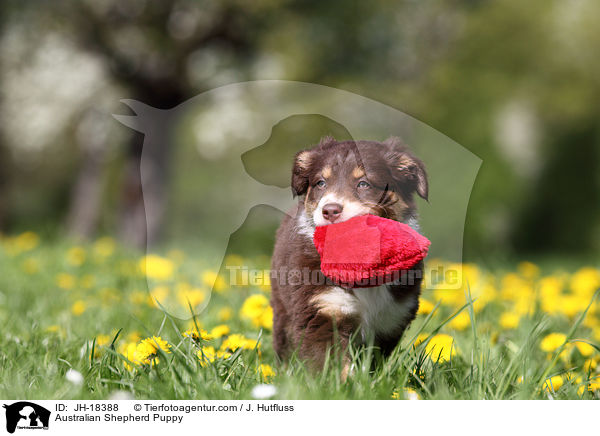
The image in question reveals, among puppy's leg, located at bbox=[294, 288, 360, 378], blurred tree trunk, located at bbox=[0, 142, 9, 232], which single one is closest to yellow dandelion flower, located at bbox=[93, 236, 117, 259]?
puppy's leg, located at bbox=[294, 288, 360, 378]

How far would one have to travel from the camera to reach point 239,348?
7.21 feet

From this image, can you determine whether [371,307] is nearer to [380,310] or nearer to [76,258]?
[380,310]

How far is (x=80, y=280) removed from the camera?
4.66m

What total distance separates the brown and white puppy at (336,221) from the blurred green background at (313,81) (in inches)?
5.1

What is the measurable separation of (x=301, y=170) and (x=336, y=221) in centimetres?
28

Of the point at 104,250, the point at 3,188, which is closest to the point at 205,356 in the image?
the point at 104,250

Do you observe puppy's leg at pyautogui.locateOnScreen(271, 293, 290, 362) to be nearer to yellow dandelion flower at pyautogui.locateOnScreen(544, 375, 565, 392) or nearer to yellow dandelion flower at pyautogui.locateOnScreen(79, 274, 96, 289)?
yellow dandelion flower at pyautogui.locateOnScreen(544, 375, 565, 392)

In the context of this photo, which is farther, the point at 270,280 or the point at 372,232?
the point at 270,280

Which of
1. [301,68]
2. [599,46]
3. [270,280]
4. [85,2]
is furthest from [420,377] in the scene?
[599,46]

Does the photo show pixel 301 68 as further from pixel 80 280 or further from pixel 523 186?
pixel 523 186

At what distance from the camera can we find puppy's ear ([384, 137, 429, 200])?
2016mm

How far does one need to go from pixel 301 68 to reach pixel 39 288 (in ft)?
16.7
